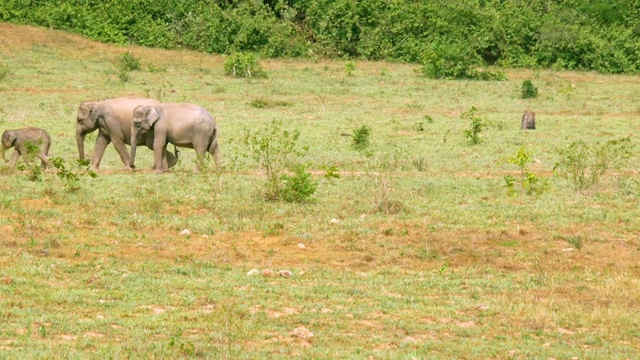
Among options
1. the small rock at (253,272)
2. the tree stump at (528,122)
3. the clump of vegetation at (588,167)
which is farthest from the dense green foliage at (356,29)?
the small rock at (253,272)

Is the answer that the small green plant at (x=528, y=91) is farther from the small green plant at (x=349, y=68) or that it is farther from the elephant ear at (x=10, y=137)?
the elephant ear at (x=10, y=137)

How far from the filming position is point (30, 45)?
3025 cm

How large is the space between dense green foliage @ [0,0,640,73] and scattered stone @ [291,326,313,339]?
23912 mm

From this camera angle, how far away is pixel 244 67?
93.9 feet

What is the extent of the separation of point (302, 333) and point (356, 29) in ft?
86.4

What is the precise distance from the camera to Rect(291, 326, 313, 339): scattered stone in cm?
839

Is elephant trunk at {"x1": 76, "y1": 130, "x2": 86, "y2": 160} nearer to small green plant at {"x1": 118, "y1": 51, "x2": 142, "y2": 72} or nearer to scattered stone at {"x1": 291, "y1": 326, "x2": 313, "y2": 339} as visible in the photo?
scattered stone at {"x1": 291, "y1": 326, "x2": 313, "y2": 339}

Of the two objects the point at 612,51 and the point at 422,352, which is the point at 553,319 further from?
the point at 612,51

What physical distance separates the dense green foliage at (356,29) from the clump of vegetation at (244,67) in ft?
12.0

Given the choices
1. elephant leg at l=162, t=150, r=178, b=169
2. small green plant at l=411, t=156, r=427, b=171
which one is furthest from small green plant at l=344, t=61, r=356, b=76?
elephant leg at l=162, t=150, r=178, b=169

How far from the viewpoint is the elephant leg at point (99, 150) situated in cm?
1683

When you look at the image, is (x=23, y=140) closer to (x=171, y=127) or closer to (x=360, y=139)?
(x=171, y=127)

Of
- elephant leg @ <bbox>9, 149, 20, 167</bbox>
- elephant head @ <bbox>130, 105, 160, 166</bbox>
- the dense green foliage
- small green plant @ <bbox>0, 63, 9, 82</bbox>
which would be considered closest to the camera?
elephant head @ <bbox>130, 105, 160, 166</bbox>

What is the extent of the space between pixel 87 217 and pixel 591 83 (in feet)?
63.6
